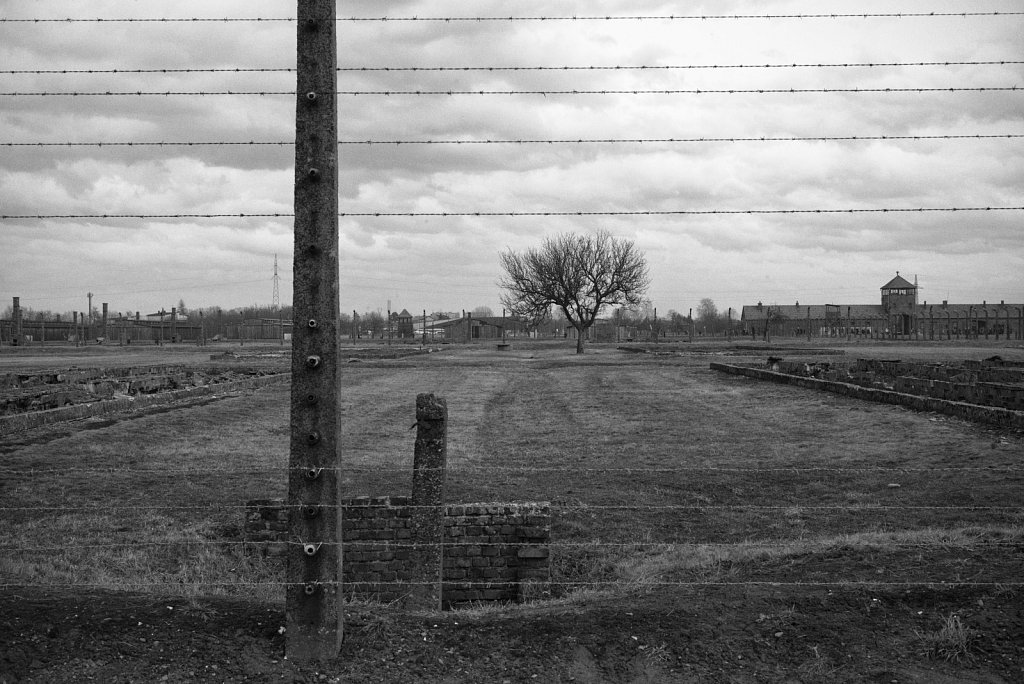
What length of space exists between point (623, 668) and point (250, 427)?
41.7 ft

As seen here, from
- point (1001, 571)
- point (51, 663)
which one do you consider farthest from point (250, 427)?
point (1001, 571)

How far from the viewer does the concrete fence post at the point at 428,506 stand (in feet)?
A: 20.9

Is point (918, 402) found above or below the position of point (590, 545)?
above

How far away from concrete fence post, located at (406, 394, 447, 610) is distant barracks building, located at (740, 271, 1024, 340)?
7385 centimetres

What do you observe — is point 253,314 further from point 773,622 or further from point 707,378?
point 773,622

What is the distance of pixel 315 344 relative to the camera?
4422 millimetres

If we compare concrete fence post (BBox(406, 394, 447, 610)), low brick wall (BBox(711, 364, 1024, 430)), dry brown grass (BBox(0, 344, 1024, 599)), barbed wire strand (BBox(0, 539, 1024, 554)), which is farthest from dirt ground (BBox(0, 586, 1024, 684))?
low brick wall (BBox(711, 364, 1024, 430))

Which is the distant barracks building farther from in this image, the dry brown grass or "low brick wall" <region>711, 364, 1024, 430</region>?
the dry brown grass

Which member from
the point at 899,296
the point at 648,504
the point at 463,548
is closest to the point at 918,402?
the point at 648,504

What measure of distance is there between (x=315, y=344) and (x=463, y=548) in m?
3.09

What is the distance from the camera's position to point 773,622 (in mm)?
4738

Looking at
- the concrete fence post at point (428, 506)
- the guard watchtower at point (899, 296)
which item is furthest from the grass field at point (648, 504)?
the guard watchtower at point (899, 296)

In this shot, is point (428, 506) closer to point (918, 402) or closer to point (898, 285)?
point (918, 402)

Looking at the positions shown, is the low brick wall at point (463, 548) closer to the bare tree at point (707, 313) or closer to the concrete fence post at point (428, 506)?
the concrete fence post at point (428, 506)
